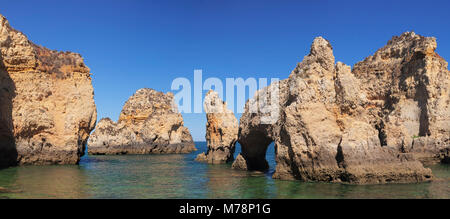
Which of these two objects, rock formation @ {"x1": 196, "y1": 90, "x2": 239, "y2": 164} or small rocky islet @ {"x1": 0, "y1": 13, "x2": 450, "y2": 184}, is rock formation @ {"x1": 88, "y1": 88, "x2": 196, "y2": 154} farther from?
rock formation @ {"x1": 196, "y1": 90, "x2": 239, "y2": 164}

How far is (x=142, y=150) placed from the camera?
58000 mm

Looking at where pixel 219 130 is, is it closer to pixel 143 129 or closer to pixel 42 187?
pixel 42 187

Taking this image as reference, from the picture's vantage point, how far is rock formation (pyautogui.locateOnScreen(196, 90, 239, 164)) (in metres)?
35.5

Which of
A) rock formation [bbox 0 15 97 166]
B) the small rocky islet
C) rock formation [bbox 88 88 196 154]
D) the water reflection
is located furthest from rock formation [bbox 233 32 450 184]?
rock formation [bbox 88 88 196 154]

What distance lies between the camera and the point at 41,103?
95.6 feet

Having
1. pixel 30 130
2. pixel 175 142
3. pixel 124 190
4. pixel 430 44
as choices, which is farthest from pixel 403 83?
pixel 175 142

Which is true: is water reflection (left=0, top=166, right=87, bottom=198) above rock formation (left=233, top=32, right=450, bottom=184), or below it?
below

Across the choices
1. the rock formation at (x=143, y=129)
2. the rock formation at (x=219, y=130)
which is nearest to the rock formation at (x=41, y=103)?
the rock formation at (x=219, y=130)

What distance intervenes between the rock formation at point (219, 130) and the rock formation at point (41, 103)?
11.9 metres

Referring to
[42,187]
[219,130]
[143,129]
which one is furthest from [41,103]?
[143,129]

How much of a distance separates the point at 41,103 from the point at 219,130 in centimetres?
1703

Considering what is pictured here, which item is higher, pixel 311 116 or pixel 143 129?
pixel 143 129

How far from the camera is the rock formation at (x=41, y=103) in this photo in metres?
26.3

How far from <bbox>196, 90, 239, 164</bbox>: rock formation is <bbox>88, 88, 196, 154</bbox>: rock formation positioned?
79.2ft
